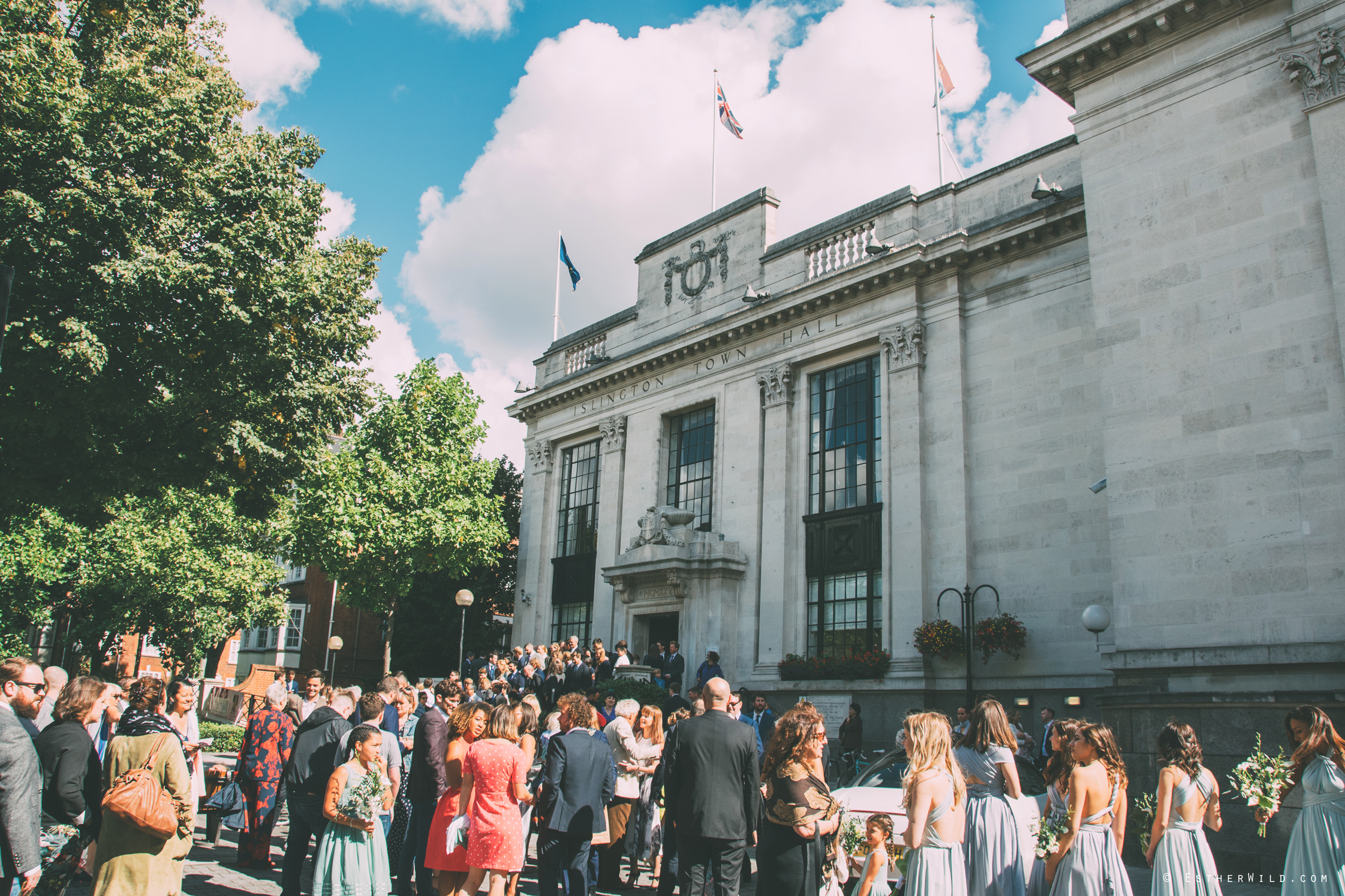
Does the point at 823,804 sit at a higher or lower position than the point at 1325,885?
higher

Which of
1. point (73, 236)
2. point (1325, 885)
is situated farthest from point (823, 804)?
point (73, 236)

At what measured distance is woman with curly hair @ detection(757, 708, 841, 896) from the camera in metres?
6.34

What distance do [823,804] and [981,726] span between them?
4.86 feet

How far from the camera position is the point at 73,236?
13648 millimetres

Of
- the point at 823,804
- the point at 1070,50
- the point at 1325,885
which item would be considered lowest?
the point at 1325,885

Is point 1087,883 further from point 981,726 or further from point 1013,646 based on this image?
point 1013,646

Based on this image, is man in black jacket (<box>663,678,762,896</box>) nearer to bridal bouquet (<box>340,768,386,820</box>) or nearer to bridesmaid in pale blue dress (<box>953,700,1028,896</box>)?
bridesmaid in pale blue dress (<box>953,700,1028,896</box>)

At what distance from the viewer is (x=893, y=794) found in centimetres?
920

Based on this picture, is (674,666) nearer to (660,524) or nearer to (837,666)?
(837,666)

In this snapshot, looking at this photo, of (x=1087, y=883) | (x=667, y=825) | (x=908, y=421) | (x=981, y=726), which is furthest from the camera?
(x=908, y=421)

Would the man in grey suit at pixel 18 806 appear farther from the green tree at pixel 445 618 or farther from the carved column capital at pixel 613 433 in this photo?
the green tree at pixel 445 618

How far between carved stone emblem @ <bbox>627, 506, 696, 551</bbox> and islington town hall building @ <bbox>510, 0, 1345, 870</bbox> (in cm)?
7

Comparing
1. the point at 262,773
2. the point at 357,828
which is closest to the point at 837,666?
the point at 262,773

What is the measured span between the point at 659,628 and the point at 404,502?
402 inches
